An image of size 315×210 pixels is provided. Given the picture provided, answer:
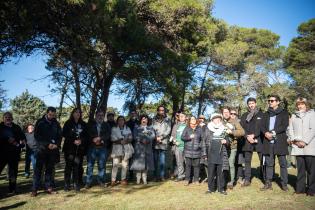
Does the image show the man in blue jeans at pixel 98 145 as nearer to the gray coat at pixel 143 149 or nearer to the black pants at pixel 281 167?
the gray coat at pixel 143 149

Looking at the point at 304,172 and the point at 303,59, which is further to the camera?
the point at 303,59

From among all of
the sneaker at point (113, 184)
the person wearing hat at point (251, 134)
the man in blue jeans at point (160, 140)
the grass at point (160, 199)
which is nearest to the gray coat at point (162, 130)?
the man in blue jeans at point (160, 140)

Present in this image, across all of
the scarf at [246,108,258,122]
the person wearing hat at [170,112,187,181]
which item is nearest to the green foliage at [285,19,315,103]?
the person wearing hat at [170,112,187,181]

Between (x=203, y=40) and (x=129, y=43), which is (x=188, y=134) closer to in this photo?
(x=129, y=43)

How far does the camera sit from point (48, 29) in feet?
28.8

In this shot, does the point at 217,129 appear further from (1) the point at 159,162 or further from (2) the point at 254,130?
(1) the point at 159,162

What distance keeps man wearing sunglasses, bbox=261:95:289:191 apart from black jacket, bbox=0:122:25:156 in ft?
20.7

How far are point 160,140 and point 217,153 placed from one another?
7.75 feet

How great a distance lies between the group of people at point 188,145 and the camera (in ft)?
23.7

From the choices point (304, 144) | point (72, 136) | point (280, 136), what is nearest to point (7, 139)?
point (72, 136)

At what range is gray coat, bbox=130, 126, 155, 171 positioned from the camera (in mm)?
8684

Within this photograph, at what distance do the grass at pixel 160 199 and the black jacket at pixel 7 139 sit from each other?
1061 millimetres

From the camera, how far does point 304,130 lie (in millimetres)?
7035

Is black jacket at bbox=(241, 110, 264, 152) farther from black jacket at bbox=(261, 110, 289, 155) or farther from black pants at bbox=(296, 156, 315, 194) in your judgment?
black pants at bbox=(296, 156, 315, 194)
